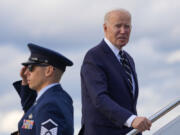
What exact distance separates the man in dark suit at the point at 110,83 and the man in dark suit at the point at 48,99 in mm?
543

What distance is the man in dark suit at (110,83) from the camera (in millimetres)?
4480

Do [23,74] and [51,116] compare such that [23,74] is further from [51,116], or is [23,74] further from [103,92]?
[51,116]

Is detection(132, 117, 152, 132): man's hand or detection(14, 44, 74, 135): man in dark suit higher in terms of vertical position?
detection(14, 44, 74, 135): man in dark suit

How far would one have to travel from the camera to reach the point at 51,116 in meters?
3.66

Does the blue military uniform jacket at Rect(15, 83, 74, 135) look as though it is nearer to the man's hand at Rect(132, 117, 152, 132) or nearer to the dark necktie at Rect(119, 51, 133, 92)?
the man's hand at Rect(132, 117, 152, 132)

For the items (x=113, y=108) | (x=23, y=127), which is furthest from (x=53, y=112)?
(x=113, y=108)

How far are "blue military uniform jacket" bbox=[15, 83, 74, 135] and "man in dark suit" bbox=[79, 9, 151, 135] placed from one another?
66 cm

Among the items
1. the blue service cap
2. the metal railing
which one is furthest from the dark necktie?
the blue service cap

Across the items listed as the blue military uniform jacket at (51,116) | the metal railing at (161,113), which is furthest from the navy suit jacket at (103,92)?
the blue military uniform jacket at (51,116)

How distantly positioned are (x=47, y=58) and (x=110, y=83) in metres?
0.87

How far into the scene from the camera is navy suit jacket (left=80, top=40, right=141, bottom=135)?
4535 mm

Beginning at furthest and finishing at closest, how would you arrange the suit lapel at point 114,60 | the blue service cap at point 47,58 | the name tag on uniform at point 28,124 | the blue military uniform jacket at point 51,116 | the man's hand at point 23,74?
the suit lapel at point 114,60 < the man's hand at point 23,74 < the blue service cap at point 47,58 < the name tag on uniform at point 28,124 < the blue military uniform jacket at point 51,116

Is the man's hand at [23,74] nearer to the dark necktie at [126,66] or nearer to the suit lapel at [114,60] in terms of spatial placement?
the suit lapel at [114,60]

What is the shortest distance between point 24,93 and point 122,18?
107 cm
